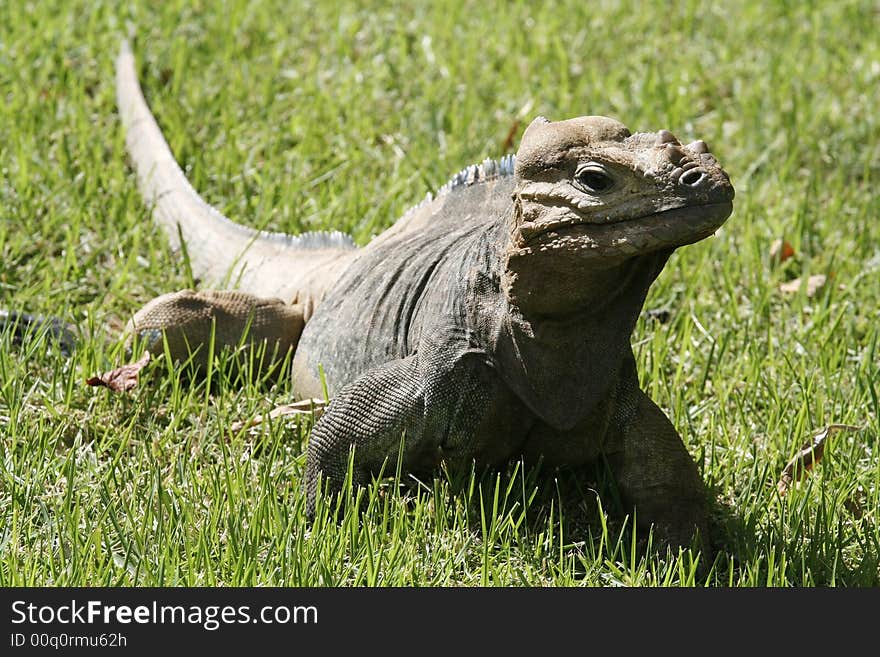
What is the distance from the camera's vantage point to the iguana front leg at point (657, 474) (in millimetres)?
4125

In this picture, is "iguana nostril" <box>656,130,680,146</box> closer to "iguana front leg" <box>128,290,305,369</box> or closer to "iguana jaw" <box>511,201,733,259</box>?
"iguana jaw" <box>511,201,733,259</box>

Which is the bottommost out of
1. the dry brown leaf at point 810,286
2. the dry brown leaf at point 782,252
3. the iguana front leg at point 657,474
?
the iguana front leg at point 657,474

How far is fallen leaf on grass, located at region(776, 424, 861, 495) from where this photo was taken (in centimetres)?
454

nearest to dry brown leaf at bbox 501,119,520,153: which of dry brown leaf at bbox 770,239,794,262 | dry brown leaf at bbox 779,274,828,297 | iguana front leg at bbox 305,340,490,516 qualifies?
dry brown leaf at bbox 770,239,794,262

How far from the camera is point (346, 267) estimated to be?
5090mm

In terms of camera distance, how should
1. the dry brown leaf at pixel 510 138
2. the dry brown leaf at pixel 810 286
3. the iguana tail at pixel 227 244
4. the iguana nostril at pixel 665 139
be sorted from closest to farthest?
the iguana nostril at pixel 665 139 → the iguana tail at pixel 227 244 → the dry brown leaf at pixel 810 286 → the dry brown leaf at pixel 510 138

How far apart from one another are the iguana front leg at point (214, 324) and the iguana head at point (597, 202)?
160 cm

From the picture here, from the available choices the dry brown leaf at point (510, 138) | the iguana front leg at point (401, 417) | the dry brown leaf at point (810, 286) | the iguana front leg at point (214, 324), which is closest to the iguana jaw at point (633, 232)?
the iguana front leg at point (401, 417)

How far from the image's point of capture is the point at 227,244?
18.9ft

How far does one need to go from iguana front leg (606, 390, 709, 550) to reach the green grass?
96 millimetres

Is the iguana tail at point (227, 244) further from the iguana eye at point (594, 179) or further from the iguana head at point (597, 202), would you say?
the iguana eye at point (594, 179)

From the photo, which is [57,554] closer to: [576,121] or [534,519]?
[534,519]

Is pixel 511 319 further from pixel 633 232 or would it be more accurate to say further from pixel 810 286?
pixel 810 286

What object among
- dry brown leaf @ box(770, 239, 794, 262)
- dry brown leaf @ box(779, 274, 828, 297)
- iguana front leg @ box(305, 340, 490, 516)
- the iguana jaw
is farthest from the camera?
dry brown leaf @ box(770, 239, 794, 262)
